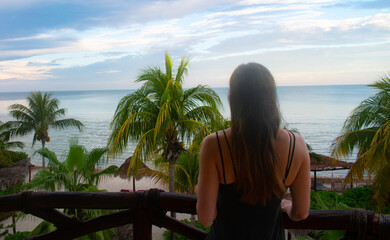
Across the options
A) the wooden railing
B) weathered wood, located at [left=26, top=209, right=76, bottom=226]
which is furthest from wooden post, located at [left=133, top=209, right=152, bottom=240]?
weathered wood, located at [left=26, top=209, right=76, bottom=226]

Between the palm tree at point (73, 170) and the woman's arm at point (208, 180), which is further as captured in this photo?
the palm tree at point (73, 170)

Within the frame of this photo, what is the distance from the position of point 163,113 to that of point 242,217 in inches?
354

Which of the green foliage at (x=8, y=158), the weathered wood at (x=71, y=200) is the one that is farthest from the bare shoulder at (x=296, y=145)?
the green foliage at (x=8, y=158)

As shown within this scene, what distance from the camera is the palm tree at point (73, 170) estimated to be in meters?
7.28

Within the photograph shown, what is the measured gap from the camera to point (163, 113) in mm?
10031

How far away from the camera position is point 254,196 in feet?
3.47

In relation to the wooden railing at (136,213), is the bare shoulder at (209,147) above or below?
above

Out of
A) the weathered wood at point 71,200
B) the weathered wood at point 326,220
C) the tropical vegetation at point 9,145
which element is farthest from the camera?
the tropical vegetation at point 9,145

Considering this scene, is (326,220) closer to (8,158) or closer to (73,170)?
(73,170)

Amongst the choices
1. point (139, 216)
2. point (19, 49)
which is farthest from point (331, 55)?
point (139, 216)

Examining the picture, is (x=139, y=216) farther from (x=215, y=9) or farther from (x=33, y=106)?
(x=215, y=9)

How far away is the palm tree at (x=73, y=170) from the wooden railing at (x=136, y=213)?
5.83m

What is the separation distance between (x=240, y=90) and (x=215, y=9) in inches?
3467

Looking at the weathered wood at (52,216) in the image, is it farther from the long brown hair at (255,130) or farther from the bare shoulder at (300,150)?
the bare shoulder at (300,150)
